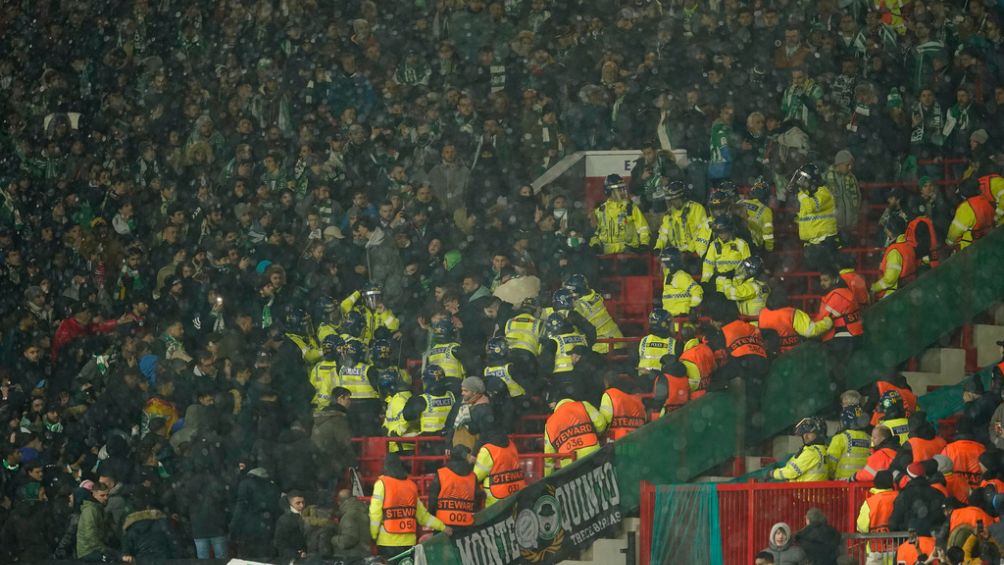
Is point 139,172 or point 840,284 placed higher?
point 139,172

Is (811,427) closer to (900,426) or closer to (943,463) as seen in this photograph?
(900,426)

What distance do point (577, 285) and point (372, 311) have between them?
270cm

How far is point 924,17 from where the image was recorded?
23.2 meters

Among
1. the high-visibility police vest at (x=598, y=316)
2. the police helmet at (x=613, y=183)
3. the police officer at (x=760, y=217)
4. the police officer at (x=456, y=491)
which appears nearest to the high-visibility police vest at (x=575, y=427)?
the police officer at (x=456, y=491)

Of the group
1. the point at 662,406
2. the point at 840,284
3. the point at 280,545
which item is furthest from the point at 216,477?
the point at 840,284

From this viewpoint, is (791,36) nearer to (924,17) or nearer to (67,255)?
(924,17)

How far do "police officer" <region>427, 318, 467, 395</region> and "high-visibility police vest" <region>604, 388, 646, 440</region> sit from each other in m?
1.74

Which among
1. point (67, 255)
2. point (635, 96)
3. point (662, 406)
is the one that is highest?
point (635, 96)

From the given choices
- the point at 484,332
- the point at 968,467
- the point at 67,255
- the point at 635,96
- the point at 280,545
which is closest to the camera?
the point at 968,467

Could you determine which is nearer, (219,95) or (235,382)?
(235,382)

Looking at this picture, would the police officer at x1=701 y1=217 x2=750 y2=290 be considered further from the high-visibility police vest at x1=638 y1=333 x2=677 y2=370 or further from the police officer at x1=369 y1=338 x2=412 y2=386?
the police officer at x1=369 y1=338 x2=412 y2=386

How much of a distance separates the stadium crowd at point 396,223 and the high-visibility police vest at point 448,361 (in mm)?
27

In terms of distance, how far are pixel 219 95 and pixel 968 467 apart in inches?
532

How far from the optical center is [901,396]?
17.8 metres
